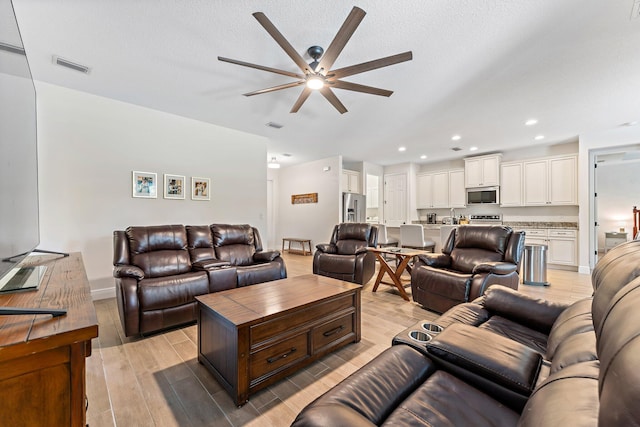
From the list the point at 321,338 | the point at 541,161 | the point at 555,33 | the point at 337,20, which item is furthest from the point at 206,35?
the point at 541,161

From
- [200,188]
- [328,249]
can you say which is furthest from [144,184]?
[328,249]

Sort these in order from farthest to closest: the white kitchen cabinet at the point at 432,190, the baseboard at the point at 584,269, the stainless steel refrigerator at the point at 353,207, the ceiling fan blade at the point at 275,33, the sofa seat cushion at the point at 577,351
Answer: the white kitchen cabinet at the point at 432,190 < the stainless steel refrigerator at the point at 353,207 < the baseboard at the point at 584,269 < the ceiling fan blade at the point at 275,33 < the sofa seat cushion at the point at 577,351

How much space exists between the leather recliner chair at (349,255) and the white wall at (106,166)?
2.06 m

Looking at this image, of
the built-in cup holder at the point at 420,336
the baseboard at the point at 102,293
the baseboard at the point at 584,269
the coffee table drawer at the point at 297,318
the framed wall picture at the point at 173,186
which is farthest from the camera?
the baseboard at the point at 584,269

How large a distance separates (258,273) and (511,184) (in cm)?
600

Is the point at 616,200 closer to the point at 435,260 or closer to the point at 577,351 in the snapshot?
the point at 435,260

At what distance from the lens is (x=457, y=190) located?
6.78 meters

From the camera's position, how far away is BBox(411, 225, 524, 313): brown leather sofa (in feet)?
8.73

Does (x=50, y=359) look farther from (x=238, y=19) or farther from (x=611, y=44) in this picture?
(x=611, y=44)

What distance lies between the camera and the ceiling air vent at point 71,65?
8.86ft

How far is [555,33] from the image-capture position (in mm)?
2229

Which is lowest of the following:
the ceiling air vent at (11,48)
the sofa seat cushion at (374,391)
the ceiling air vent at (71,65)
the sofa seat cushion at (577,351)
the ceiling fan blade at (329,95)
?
the sofa seat cushion at (374,391)

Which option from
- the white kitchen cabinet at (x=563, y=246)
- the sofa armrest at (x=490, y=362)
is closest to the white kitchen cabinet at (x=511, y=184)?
the white kitchen cabinet at (x=563, y=246)

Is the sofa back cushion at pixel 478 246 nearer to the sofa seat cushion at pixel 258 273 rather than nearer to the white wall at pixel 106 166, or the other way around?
the sofa seat cushion at pixel 258 273
